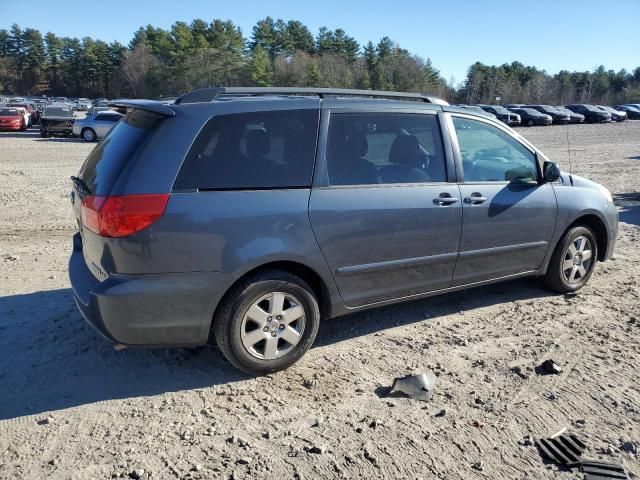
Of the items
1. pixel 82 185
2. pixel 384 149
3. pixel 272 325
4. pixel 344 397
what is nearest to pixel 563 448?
pixel 344 397

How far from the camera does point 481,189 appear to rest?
4445 millimetres

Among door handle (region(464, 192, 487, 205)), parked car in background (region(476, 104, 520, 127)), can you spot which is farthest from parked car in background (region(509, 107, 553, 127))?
door handle (region(464, 192, 487, 205))

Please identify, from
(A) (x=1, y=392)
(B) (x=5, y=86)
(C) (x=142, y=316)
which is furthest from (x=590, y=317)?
(B) (x=5, y=86)

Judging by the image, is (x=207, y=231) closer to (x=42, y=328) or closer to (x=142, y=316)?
(x=142, y=316)

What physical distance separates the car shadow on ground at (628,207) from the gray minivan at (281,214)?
4826 millimetres

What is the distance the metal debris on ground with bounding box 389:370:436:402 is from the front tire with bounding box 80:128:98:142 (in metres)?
25.9

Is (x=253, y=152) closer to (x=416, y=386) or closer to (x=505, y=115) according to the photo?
(x=416, y=386)

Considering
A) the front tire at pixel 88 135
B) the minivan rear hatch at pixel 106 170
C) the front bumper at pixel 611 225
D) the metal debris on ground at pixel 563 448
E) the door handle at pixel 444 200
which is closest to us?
the metal debris on ground at pixel 563 448

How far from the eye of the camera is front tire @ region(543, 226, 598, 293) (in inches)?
201

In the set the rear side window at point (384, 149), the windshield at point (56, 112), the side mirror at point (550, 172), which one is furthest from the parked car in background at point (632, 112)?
the rear side window at point (384, 149)

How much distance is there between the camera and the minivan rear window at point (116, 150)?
10.9 feet

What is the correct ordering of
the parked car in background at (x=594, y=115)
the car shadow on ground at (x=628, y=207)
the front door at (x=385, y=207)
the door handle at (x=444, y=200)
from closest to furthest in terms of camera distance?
the front door at (x=385, y=207), the door handle at (x=444, y=200), the car shadow on ground at (x=628, y=207), the parked car in background at (x=594, y=115)

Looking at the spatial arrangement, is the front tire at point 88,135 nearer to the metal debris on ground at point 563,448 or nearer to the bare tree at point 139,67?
the metal debris on ground at point 563,448

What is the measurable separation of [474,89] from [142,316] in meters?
94.3
